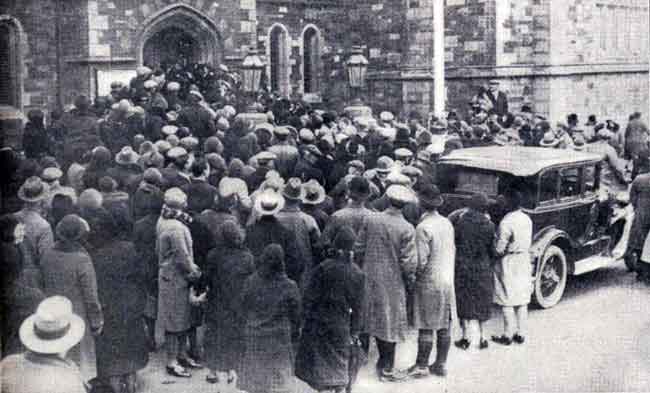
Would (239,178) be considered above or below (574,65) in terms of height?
below

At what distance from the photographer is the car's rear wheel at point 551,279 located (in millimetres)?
9430

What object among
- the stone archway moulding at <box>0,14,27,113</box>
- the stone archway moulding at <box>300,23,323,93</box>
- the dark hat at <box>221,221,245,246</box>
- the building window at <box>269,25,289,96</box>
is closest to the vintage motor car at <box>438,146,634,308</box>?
the dark hat at <box>221,221,245,246</box>

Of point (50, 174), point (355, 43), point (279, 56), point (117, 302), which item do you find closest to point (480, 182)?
point (117, 302)

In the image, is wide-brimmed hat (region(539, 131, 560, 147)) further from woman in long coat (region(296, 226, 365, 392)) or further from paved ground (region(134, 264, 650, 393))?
woman in long coat (region(296, 226, 365, 392))

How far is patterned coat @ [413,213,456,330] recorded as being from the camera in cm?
760

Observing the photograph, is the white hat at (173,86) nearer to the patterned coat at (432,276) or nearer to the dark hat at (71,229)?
the patterned coat at (432,276)

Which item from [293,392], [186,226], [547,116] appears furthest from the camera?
[547,116]

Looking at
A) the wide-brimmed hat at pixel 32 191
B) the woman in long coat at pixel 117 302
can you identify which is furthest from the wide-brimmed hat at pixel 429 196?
the wide-brimmed hat at pixel 32 191

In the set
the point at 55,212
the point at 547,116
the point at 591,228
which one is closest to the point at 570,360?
the point at 591,228

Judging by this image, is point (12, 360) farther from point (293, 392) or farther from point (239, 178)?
point (239, 178)

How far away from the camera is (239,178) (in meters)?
8.76

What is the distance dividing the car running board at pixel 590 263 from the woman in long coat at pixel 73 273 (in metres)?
5.96

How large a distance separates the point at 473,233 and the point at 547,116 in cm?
1253

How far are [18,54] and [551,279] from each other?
42.8 feet
